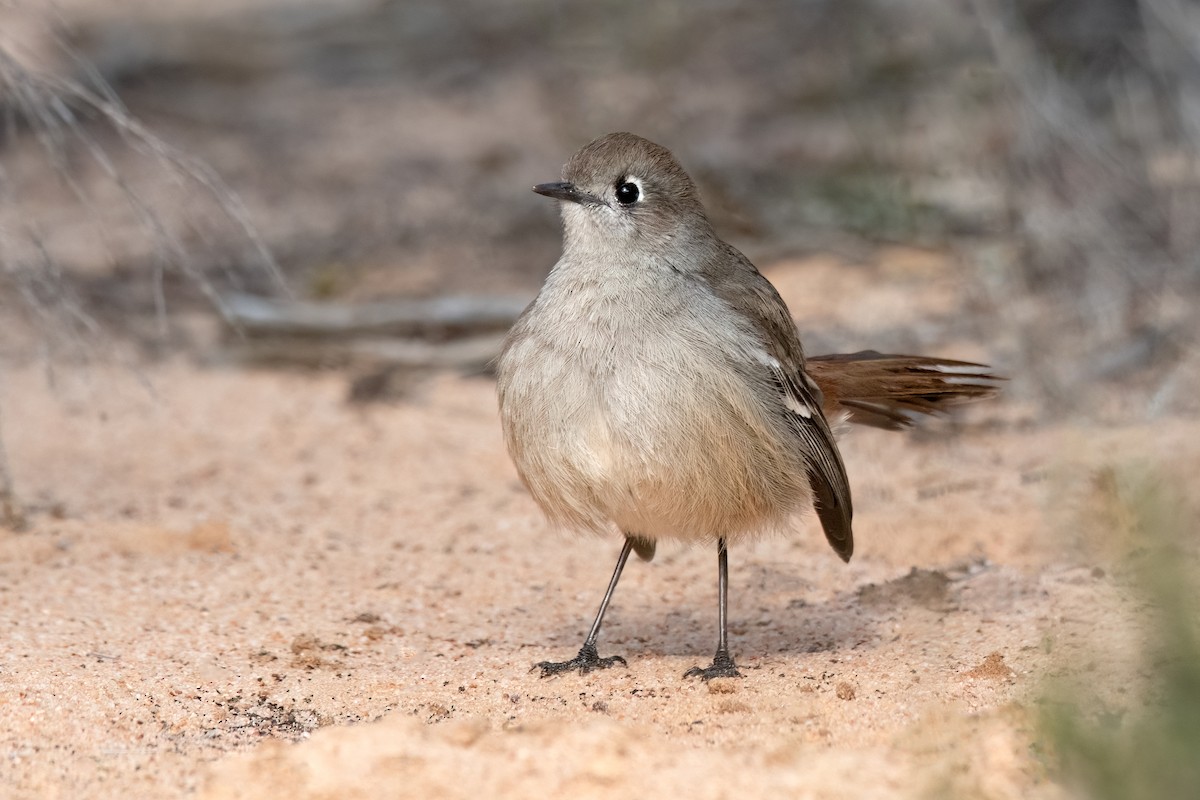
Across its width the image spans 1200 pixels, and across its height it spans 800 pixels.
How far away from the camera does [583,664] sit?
4781 millimetres

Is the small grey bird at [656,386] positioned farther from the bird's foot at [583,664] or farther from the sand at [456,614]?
the sand at [456,614]

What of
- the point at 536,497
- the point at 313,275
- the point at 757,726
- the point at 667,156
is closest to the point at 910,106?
the point at 313,275

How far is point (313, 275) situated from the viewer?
383 inches

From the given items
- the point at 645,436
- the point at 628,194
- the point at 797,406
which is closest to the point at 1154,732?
the point at 645,436

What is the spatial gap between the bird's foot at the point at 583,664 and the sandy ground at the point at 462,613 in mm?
78

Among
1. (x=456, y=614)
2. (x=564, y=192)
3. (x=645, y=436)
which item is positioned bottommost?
(x=456, y=614)

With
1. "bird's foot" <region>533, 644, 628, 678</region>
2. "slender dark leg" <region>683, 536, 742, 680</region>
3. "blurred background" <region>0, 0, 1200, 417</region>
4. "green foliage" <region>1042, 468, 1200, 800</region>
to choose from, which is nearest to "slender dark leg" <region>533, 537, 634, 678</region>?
"bird's foot" <region>533, 644, 628, 678</region>

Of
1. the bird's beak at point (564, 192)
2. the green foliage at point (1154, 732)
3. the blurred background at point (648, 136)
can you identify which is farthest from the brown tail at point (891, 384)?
the blurred background at point (648, 136)

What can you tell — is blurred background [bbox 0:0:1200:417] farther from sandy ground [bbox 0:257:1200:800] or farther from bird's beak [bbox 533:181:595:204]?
bird's beak [bbox 533:181:595:204]

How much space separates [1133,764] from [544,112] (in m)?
10.4

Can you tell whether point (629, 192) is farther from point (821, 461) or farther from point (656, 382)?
point (821, 461)

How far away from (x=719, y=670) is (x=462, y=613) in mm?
1302

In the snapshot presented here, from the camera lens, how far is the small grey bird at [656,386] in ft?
14.9

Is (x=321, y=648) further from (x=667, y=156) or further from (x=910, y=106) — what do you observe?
(x=910, y=106)
